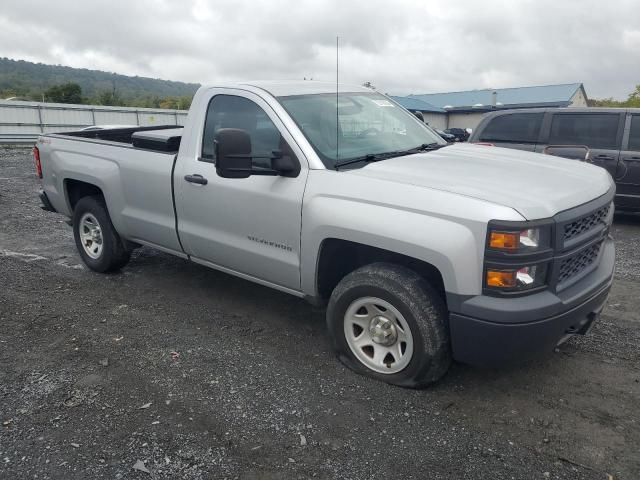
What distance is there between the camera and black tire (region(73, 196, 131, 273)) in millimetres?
5383

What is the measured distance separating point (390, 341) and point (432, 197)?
98 cm

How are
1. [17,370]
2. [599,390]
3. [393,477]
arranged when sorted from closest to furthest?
[393,477] → [599,390] → [17,370]

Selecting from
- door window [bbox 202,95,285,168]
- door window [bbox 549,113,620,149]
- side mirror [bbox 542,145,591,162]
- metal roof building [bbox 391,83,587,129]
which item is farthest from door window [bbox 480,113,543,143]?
metal roof building [bbox 391,83,587,129]

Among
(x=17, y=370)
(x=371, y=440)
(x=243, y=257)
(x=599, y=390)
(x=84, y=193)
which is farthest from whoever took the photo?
(x=84, y=193)

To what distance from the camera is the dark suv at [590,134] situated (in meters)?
8.02

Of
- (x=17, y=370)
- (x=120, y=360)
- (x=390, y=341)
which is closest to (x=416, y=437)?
(x=390, y=341)

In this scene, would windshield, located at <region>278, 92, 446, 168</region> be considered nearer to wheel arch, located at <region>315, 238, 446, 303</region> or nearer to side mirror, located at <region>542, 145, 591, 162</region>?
wheel arch, located at <region>315, 238, 446, 303</region>

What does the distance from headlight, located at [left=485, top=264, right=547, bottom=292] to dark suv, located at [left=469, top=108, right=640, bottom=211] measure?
6.18m

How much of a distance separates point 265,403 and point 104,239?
300 centimetres

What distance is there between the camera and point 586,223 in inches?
127

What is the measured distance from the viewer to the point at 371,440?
2939mm

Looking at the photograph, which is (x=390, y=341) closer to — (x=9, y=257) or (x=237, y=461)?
(x=237, y=461)

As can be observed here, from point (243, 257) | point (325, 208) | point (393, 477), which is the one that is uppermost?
point (325, 208)

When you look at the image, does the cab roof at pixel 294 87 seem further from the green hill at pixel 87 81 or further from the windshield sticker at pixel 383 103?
the green hill at pixel 87 81
